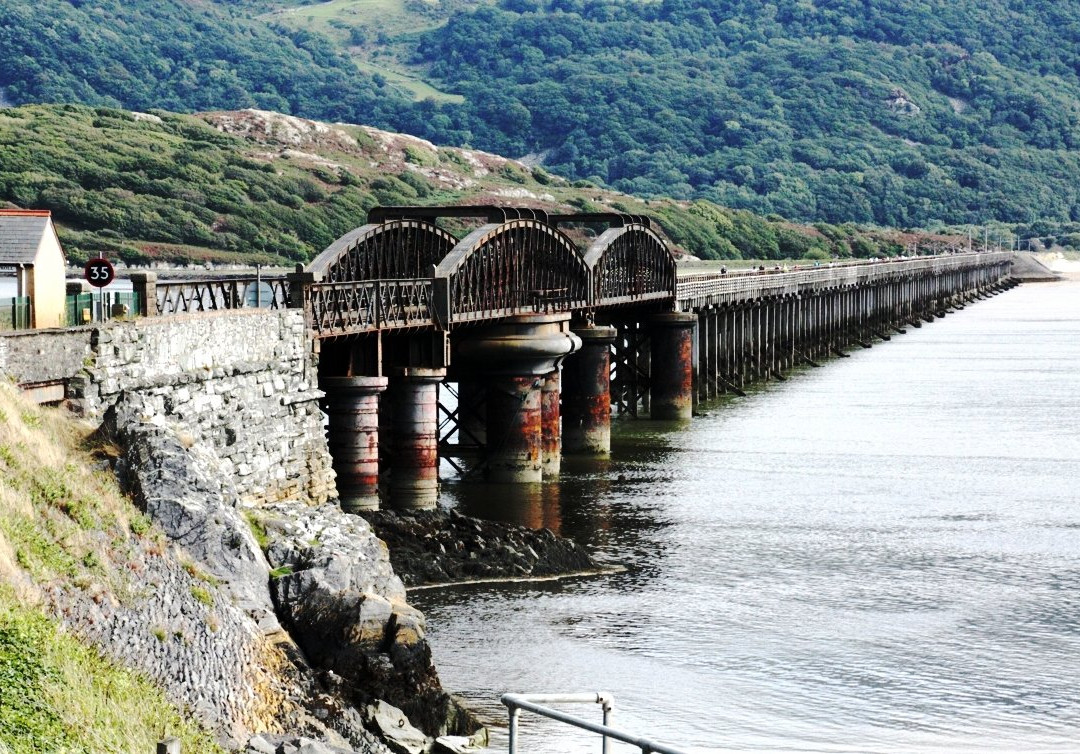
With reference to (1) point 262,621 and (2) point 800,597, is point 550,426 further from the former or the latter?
(1) point 262,621

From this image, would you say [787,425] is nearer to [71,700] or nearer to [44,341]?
[44,341]

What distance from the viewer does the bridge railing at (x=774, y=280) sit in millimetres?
73062

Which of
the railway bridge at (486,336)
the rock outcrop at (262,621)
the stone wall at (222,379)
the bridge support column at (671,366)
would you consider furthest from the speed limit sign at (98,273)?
the bridge support column at (671,366)

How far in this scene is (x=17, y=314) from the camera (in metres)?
27.8

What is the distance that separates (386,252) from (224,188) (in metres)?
107

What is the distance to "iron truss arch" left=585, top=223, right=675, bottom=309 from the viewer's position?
195ft

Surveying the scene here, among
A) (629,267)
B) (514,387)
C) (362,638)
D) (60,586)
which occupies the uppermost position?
(629,267)

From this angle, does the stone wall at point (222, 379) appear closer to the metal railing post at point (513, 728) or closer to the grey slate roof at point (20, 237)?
the grey slate roof at point (20, 237)

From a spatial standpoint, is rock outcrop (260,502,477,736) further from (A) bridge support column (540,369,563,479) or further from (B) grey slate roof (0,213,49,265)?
(A) bridge support column (540,369,563,479)

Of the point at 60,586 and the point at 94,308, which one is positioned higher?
the point at 94,308

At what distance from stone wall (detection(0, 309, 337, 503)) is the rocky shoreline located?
5.40 feet

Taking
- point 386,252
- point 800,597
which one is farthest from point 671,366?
point 800,597

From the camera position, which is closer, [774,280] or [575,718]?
[575,718]

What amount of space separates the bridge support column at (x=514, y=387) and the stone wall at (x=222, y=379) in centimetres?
1266
